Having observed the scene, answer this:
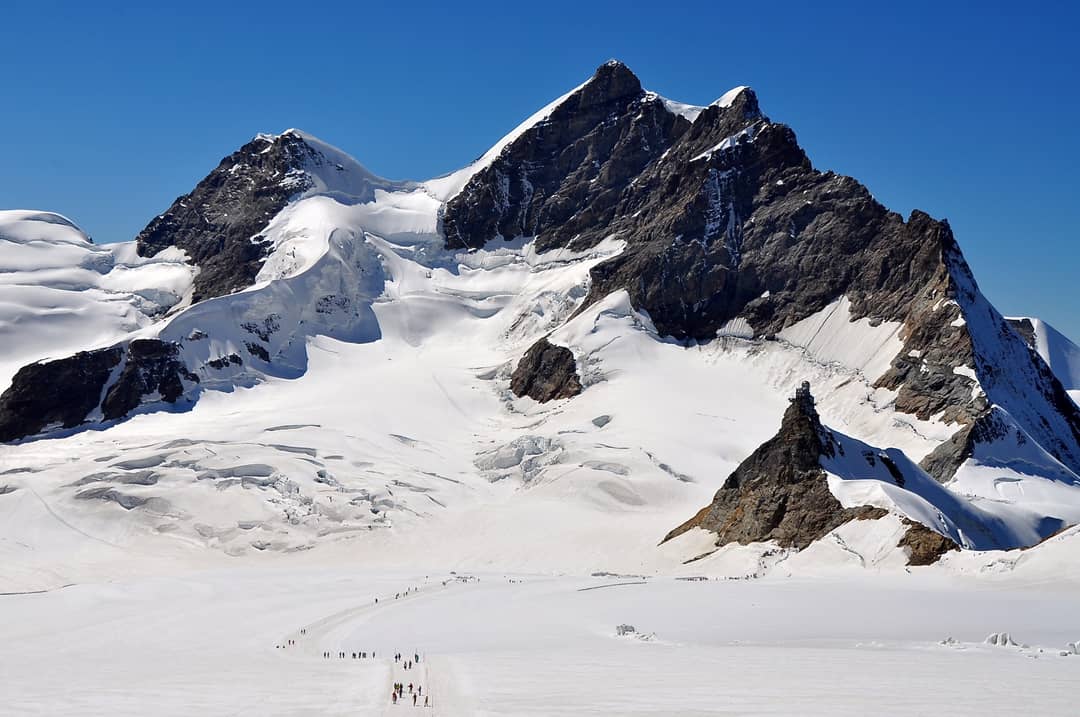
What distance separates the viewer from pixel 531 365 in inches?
5581

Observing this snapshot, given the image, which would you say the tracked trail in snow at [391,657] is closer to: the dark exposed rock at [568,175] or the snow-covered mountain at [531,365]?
the snow-covered mountain at [531,365]

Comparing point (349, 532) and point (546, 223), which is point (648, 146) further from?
point (349, 532)

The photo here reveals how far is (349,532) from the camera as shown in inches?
3831

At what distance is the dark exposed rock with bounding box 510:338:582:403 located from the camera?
13525 cm

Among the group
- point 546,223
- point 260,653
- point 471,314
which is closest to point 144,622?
point 260,653

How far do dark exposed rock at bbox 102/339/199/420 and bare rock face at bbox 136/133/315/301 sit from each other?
103ft

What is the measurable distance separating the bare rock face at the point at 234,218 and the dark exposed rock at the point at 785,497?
106441 mm

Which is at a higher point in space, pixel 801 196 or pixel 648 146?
pixel 648 146

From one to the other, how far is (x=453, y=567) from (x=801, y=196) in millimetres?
90271

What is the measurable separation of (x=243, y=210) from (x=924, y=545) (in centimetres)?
14934

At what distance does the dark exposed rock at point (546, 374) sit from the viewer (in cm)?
13525

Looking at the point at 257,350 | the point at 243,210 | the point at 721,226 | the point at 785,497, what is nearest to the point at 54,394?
the point at 257,350

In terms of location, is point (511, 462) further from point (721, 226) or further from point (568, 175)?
point (568, 175)

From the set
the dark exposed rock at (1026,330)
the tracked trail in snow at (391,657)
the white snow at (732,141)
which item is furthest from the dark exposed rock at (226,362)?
the dark exposed rock at (1026,330)
